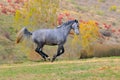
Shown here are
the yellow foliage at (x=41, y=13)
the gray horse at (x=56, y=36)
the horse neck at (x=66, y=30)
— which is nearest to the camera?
the gray horse at (x=56, y=36)

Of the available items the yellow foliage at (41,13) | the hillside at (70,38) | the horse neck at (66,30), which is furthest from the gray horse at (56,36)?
the yellow foliage at (41,13)

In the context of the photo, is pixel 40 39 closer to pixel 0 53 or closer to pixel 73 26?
pixel 73 26

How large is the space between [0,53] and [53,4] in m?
9.51

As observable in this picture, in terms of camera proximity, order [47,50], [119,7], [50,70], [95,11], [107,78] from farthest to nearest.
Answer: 1. [119,7]
2. [95,11]
3. [47,50]
4. [50,70]
5. [107,78]

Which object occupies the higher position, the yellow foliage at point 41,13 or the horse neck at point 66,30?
the horse neck at point 66,30

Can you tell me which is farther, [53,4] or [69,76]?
[53,4]

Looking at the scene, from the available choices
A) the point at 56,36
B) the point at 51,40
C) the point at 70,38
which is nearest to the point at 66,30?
the point at 56,36

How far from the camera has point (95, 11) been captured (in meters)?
98.3

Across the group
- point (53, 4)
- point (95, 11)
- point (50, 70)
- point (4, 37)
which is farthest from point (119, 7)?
point (50, 70)

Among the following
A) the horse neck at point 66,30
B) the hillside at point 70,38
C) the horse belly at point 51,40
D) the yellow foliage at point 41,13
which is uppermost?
the horse neck at point 66,30

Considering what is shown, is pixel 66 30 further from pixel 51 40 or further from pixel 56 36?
pixel 51 40

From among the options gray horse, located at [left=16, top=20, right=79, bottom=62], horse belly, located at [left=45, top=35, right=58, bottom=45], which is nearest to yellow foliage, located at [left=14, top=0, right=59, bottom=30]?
gray horse, located at [left=16, top=20, right=79, bottom=62]

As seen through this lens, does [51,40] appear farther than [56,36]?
Yes

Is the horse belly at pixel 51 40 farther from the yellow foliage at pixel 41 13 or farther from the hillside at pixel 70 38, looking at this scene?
the yellow foliage at pixel 41 13
